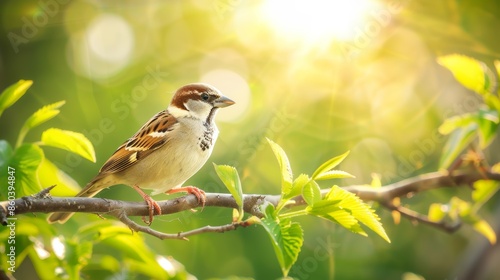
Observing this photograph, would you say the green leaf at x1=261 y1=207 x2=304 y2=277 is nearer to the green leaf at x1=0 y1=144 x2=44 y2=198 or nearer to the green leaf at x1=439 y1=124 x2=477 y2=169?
the green leaf at x1=0 y1=144 x2=44 y2=198

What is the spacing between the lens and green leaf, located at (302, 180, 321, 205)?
3.82ft

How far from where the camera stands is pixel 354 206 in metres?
1.19

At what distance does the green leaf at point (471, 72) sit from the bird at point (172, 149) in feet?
2.15

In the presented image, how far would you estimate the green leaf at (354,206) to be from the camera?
117 cm

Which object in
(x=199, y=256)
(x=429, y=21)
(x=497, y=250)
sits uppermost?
(x=429, y=21)

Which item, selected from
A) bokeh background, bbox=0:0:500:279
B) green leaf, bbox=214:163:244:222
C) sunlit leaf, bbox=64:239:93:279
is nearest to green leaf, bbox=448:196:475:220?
bokeh background, bbox=0:0:500:279

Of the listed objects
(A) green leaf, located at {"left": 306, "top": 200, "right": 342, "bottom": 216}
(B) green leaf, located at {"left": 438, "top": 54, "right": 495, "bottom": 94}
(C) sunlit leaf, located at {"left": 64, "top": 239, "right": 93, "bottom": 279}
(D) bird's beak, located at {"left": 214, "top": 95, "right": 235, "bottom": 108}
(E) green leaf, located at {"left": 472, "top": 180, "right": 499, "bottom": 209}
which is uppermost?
(B) green leaf, located at {"left": 438, "top": 54, "right": 495, "bottom": 94}

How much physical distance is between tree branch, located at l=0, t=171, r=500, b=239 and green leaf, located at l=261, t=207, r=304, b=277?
0.11 meters

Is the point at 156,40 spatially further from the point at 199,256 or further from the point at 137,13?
the point at 199,256

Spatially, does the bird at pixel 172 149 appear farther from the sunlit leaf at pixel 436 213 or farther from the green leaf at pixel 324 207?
the sunlit leaf at pixel 436 213

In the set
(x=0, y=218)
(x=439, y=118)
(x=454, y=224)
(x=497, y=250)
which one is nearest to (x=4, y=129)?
(x=0, y=218)

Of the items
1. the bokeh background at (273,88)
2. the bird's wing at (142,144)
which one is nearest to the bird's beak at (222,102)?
the bird's wing at (142,144)

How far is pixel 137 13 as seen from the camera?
310 cm

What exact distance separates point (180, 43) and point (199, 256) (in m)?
1.10
